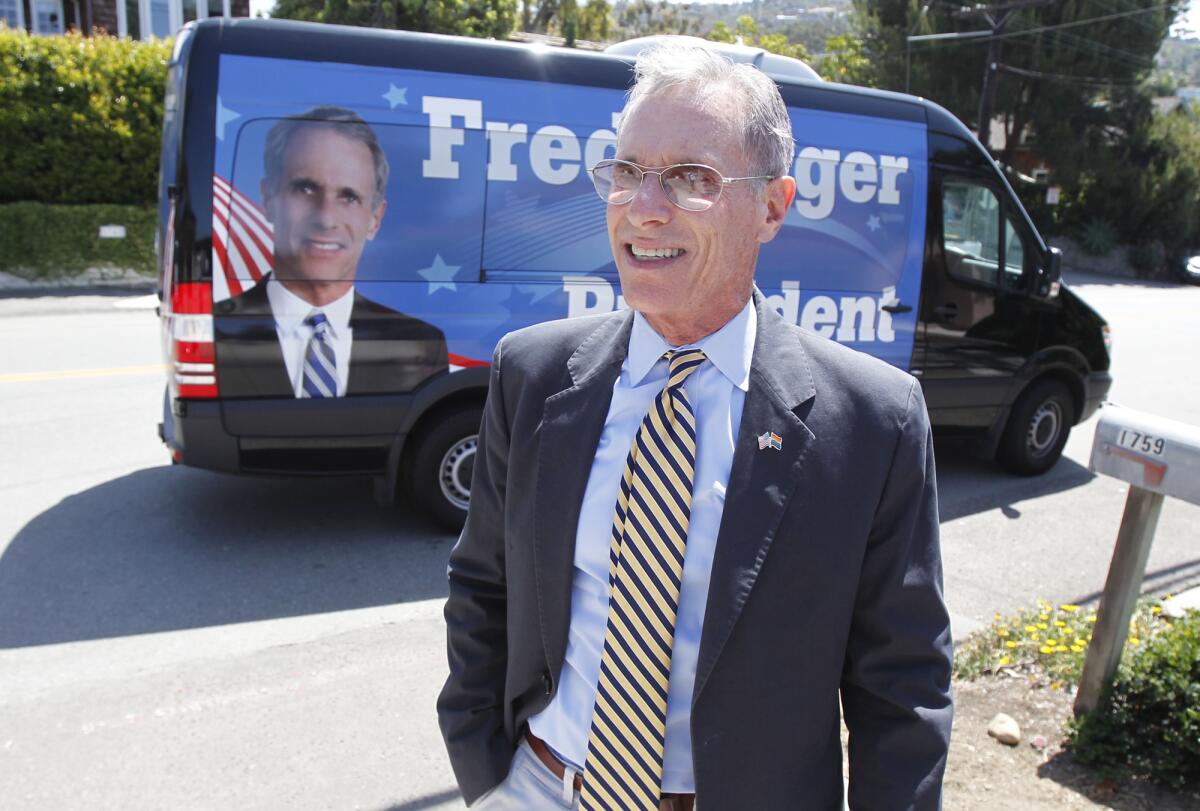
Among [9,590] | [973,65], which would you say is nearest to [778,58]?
[9,590]

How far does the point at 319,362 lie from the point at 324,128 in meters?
1.17

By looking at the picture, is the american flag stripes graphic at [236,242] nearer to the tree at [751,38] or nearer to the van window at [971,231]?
the van window at [971,231]

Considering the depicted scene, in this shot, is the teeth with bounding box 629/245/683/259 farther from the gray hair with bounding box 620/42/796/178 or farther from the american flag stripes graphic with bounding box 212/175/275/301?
the american flag stripes graphic with bounding box 212/175/275/301

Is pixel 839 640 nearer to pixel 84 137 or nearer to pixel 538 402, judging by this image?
pixel 538 402

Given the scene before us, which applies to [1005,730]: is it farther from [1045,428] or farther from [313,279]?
[1045,428]

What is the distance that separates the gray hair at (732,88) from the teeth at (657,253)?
0.64 ft

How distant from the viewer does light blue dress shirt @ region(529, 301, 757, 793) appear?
1.67 metres

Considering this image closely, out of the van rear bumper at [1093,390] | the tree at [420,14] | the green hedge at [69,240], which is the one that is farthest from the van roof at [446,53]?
the tree at [420,14]

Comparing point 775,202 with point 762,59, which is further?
point 762,59

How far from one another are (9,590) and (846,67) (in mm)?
36008

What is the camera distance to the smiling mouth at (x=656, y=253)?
176cm

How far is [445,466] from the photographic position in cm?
571

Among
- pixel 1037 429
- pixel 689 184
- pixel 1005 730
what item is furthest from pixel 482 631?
pixel 1037 429

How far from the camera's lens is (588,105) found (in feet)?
18.2
